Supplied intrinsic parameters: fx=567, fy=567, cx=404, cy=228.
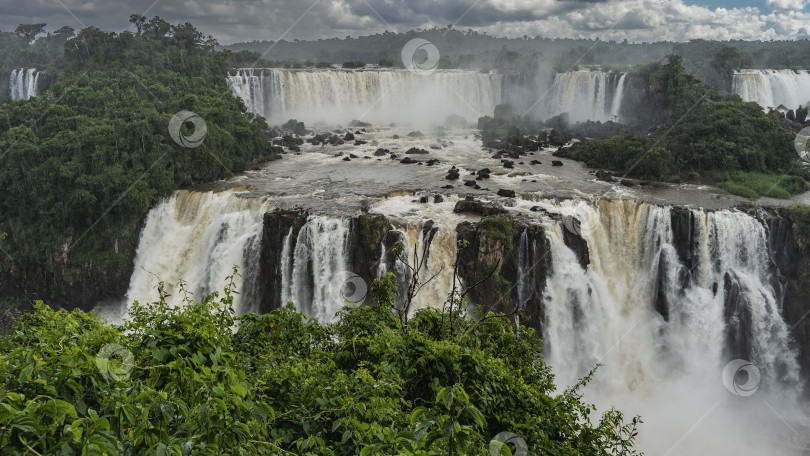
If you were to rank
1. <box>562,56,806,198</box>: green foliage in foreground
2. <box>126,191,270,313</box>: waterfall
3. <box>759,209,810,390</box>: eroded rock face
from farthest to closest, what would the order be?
<box>562,56,806,198</box>: green foliage in foreground, <box>126,191,270,313</box>: waterfall, <box>759,209,810,390</box>: eroded rock face

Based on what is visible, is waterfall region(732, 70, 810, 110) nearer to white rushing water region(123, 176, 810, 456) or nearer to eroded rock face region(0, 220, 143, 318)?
white rushing water region(123, 176, 810, 456)

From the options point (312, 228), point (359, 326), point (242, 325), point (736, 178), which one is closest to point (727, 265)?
point (736, 178)

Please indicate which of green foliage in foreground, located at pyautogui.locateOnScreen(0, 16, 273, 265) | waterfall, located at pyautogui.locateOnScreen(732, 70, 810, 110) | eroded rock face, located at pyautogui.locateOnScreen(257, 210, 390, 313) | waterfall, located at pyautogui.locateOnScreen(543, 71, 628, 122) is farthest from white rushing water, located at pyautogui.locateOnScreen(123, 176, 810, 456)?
waterfall, located at pyautogui.locateOnScreen(732, 70, 810, 110)

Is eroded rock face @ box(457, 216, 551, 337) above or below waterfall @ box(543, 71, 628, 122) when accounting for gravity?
below

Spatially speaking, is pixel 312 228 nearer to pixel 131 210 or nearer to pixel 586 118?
pixel 131 210

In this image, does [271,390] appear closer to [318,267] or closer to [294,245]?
[318,267]

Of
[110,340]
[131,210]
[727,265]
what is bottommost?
[727,265]

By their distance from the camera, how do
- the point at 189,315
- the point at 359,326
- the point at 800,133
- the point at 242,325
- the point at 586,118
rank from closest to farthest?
the point at 189,315 < the point at 242,325 < the point at 359,326 < the point at 800,133 < the point at 586,118

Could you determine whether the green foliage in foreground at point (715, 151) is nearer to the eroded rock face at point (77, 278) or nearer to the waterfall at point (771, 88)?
the waterfall at point (771, 88)
